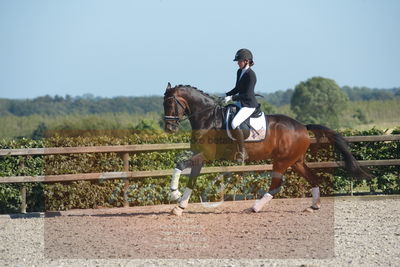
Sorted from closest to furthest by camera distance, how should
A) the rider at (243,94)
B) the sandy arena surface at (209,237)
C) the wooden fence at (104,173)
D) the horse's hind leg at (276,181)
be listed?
the sandy arena surface at (209,237) < the rider at (243,94) < the horse's hind leg at (276,181) < the wooden fence at (104,173)

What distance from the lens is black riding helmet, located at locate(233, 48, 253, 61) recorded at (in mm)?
10215

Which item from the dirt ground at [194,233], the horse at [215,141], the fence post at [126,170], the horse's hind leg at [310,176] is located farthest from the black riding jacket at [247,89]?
the fence post at [126,170]

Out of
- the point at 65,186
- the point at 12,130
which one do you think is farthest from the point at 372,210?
the point at 12,130

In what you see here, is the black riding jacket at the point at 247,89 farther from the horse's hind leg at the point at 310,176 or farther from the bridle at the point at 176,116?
the horse's hind leg at the point at 310,176

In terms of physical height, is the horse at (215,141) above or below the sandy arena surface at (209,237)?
above

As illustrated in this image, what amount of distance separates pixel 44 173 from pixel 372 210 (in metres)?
6.08

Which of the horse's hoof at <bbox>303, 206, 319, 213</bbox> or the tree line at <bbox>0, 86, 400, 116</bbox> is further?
the tree line at <bbox>0, 86, 400, 116</bbox>

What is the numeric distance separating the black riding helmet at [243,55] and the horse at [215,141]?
0.83 metres

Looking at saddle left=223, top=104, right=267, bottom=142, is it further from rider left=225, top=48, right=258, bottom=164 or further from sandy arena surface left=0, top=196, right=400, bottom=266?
sandy arena surface left=0, top=196, right=400, bottom=266

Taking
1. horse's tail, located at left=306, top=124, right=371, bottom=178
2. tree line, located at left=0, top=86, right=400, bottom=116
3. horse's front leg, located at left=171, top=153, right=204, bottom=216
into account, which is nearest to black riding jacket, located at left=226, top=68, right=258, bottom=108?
horse's front leg, located at left=171, top=153, right=204, bottom=216

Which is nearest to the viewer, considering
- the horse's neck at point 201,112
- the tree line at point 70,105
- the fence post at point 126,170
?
the horse's neck at point 201,112

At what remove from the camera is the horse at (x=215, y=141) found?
399 inches

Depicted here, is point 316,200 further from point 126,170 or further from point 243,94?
point 126,170

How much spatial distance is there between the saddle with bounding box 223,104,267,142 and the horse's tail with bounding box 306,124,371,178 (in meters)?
1.18
